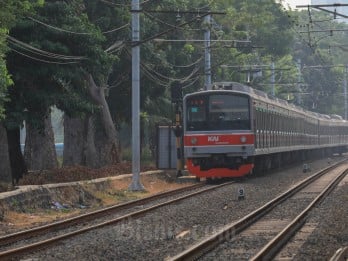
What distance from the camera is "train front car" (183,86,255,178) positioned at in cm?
2689

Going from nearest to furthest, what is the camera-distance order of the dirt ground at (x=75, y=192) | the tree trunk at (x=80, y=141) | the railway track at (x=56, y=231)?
the railway track at (x=56, y=231) → the dirt ground at (x=75, y=192) → the tree trunk at (x=80, y=141)

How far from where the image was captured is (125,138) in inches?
2111

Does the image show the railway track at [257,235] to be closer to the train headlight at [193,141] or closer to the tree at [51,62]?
the train headlight at [193,141]

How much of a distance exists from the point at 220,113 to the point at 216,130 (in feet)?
2.17

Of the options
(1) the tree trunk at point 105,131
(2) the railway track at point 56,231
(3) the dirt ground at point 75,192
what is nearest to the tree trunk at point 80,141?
(1) the tree trunk at point 105,131

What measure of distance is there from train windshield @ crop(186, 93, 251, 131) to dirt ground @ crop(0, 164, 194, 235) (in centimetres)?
276

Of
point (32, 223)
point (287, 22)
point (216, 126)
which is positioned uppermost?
point (287, 22)

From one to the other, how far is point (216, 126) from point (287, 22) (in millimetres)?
42976

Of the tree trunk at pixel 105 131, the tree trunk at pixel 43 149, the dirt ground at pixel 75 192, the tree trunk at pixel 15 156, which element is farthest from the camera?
the tree trunk at pixel 105 131

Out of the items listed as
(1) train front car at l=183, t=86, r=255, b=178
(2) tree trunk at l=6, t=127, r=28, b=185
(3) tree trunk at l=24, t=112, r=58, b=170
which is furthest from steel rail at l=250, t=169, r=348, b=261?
(3) tree trunk at l=24, t=112, r=58, b=170

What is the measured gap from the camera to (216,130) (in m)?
26.9

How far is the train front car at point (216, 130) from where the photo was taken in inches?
1059

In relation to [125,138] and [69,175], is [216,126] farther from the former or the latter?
[125,138]

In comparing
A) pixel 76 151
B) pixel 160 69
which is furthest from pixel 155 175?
pixel 160 69
